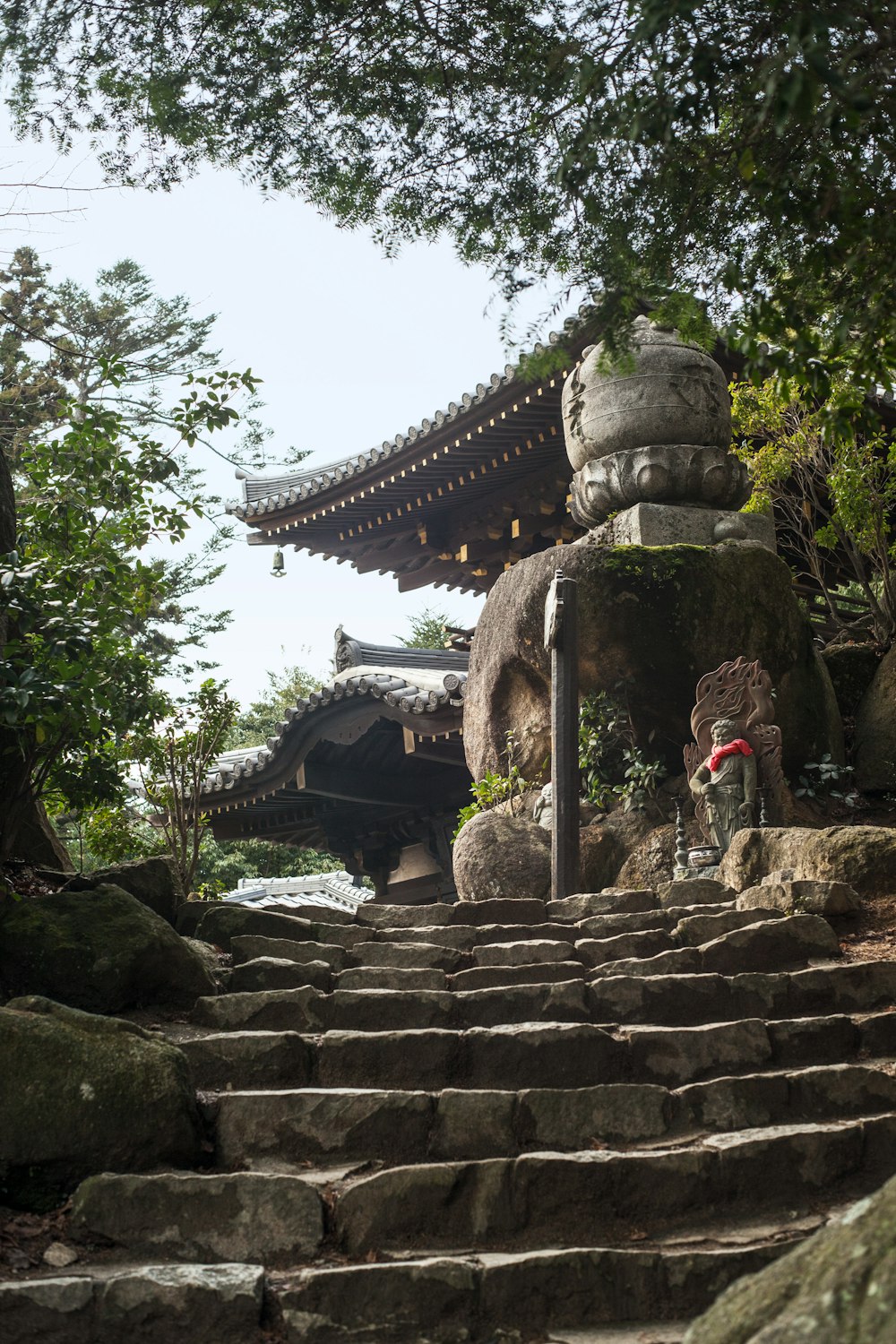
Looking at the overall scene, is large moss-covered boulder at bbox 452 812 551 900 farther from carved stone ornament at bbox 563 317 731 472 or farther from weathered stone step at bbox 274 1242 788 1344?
weathered stone step at bbox 274 1242 788 1344

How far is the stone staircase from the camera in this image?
3385 mm

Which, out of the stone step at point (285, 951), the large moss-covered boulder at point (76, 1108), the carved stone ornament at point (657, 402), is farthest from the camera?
the carved stone ornament at point (657, 402)

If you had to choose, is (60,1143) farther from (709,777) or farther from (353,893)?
(353,893)

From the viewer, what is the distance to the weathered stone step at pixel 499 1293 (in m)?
3.35

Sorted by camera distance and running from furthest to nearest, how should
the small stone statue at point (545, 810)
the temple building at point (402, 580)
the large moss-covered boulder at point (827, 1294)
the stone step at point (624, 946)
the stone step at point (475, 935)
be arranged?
the temple building at point (402, 580), the small stone statue at point (545, 810), the stone step at point (475, 935), the stone step at point (624, 946), the large moss-covered boulder at point (827, 1294)

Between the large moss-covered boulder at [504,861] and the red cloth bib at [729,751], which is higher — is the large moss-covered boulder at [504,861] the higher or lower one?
the lower one

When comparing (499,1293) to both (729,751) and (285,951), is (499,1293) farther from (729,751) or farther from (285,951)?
(729,751)

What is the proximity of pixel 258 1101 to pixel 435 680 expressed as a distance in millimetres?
8560

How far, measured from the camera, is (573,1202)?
12.6ft

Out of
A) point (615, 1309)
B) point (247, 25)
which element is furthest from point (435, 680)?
point (615, 1309)

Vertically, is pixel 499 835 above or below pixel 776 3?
below

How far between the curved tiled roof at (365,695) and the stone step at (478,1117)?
674cm

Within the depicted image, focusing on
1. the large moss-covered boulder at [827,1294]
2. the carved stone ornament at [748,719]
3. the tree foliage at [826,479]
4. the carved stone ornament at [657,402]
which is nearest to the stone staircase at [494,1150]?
the large moss-covered boulder at [827,1294]

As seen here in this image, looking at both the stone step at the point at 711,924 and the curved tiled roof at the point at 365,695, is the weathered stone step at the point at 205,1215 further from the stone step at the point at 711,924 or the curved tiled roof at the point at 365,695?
the curved tiled roof at the point at 365,695
